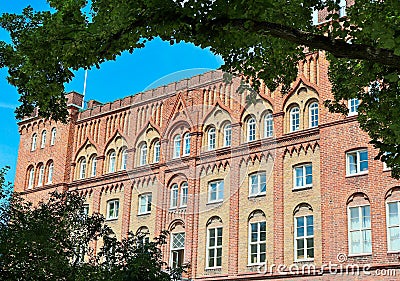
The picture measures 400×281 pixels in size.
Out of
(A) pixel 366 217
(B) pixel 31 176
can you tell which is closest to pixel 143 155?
(B) pixel 31 176

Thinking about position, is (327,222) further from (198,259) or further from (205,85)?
(205,85)

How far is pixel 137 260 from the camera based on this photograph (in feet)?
58.4

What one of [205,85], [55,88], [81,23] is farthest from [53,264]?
[205,85]

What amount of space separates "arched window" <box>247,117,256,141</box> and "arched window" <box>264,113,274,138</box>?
71cm

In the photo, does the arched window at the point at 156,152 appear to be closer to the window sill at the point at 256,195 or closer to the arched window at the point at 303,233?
the window sill at the point at 256,195

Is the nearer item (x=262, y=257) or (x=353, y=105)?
(x=353, y=105)

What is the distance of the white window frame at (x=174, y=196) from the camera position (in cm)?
3469

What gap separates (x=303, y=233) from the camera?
1131 inches

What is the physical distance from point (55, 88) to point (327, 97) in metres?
20.0

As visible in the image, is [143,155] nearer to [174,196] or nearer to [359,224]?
[174,196]

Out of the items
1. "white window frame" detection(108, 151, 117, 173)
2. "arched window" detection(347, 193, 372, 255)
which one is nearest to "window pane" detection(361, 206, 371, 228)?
"arched window" detection(347, 193, 372, 255)

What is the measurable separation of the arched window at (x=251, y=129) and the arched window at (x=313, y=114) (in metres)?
3.45

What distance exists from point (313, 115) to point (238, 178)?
16.6ft

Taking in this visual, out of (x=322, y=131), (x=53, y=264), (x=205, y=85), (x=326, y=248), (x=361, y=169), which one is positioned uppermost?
(x=205, y=85)
